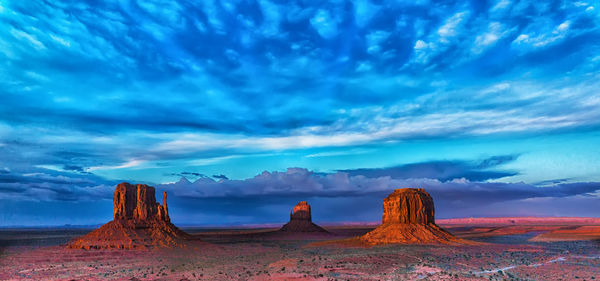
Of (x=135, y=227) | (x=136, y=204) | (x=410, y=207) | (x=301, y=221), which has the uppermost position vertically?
(x=136, y=204)

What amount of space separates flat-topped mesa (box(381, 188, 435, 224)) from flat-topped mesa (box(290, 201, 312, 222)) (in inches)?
2177

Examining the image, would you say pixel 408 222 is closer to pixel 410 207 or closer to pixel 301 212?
pixel 410 207

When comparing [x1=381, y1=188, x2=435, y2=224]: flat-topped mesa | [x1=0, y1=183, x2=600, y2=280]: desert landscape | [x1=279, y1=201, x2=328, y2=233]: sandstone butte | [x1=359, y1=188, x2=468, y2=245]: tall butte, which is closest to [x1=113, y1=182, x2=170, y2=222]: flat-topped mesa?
[x1=0, y1=183, x2=600, y2=280]: desert landscape

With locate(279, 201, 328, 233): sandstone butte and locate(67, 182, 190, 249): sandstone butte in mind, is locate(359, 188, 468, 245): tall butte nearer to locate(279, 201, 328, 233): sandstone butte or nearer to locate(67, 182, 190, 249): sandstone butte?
locate(67, 182, 190, 249): sandstone butte

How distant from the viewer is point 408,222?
229 feet

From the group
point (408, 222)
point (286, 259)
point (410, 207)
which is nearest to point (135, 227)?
point (286, 259)

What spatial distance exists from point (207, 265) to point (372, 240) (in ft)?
119

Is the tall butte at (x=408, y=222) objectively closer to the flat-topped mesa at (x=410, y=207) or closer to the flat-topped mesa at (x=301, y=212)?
the flat-topped mesa at (x=410, y=207)

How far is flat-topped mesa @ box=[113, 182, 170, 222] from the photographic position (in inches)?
2547

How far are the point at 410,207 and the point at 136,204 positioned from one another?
161ft

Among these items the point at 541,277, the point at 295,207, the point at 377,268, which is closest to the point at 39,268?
the point at 377,268

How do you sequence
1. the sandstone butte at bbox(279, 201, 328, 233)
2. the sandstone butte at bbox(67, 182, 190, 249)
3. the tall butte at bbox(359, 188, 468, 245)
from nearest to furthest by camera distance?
the sandstone butte at bbox(67, 182, 190, 249)
the tall butte at bbox(359, 188, 468, 245)
the sandstone butte at bbox(279, 201, 328, 233)

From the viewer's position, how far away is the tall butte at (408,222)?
214 feet

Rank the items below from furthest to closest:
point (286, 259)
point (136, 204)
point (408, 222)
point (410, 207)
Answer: point (410, 207), point (408, 222), point (136, 204), point (286, 259)
